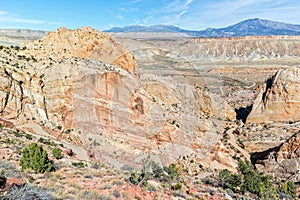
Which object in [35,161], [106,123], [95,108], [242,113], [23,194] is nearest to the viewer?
[23,194]

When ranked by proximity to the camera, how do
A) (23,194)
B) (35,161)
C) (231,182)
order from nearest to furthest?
(23,194) < (35,161) < (231,182)

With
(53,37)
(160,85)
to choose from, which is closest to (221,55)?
(160,85)

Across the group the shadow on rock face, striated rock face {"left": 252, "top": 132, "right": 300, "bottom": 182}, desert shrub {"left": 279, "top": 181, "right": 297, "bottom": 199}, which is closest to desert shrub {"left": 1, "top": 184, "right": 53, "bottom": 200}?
desert shrub {"left": 279, "top": 181, "right": 297, "bottom": 199}

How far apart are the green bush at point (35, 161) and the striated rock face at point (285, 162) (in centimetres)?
1717

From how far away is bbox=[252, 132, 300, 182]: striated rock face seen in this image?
22094 mm

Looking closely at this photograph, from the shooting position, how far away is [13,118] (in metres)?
20.3

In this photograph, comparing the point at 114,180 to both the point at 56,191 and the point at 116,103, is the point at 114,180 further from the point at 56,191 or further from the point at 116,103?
the point at 116,103

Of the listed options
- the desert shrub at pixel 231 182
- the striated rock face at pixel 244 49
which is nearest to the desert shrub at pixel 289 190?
the desert shrub at pixel 231 182

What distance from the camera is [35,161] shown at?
11.6 metres

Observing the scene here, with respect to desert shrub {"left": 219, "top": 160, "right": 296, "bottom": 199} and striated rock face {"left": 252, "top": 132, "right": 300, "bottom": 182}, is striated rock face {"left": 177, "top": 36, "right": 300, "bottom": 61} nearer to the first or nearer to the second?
striated rock face {"left": 252, "top": 132, "right": 300, "bottom": 182}

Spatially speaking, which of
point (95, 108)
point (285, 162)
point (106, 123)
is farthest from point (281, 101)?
point (95, 108)

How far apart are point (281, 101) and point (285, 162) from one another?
10.7m

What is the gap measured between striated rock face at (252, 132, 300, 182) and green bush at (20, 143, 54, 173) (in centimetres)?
1717

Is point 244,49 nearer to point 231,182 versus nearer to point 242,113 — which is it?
point 242,113
